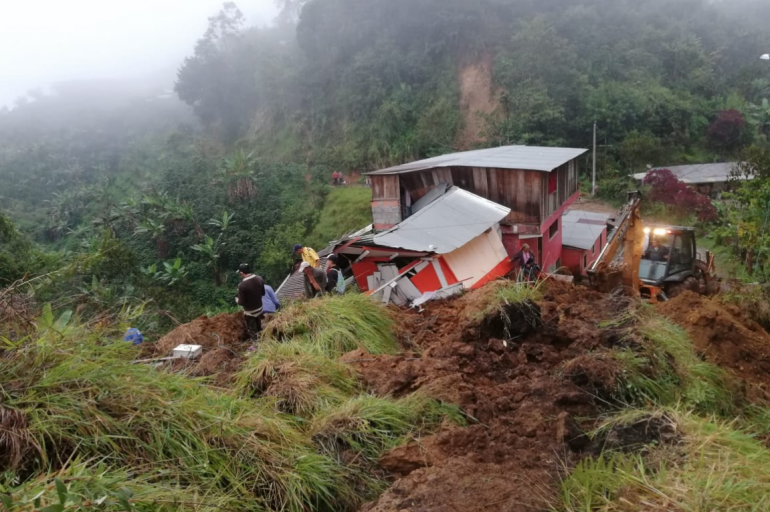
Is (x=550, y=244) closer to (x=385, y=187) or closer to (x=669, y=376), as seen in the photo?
(x=385, y=187)

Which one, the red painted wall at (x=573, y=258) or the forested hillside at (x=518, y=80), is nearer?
the red painted wall at (x=573, y=258)

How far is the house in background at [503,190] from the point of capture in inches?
520

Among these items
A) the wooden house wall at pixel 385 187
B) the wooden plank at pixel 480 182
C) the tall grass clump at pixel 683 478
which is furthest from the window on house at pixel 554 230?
the tall grass clump at pixel 683 478

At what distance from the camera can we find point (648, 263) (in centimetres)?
1008

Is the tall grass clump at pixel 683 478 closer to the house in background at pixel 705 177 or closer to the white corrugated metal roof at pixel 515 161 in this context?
the white corrugated metal roof at pixel 515 161

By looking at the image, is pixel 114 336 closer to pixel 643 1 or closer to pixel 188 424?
pixel 188 424

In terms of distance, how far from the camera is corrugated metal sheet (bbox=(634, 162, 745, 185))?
23.8 meters

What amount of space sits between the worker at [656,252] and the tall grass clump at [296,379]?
8.58 metres

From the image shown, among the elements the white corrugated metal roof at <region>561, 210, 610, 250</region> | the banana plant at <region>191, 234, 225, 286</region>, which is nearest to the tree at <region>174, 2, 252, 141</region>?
the banana plant at <region>191, 234, 225, 286</region>

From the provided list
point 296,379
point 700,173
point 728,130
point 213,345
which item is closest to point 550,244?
point 213,345

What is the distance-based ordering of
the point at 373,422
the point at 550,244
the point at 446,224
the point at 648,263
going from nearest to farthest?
1. the point at 373,422
2. the point at 648,263
3. the point at 446,224
4. the point at 550,244

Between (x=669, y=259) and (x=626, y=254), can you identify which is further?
(x=669, y=259)

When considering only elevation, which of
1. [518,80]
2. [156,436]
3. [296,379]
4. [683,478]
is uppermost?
[518,80]

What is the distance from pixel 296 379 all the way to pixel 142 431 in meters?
1.37
